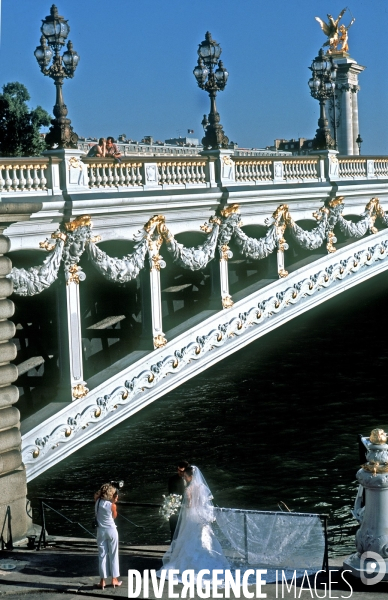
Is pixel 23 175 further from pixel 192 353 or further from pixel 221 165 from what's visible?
pixel 192 353

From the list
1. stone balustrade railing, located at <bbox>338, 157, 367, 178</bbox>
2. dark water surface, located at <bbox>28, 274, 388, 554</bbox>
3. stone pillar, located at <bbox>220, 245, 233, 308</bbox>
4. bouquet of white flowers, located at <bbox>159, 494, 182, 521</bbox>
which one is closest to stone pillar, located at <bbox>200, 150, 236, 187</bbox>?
stone pillar, located at <bbox>220, 245, 233, 308</bbox>

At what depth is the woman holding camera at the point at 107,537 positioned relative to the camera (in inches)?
526

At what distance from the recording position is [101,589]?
13.2 meters

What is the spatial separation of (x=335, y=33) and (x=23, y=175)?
2109 cm

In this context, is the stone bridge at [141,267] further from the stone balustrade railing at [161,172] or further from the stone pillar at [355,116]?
the stone pillar at [355,116]

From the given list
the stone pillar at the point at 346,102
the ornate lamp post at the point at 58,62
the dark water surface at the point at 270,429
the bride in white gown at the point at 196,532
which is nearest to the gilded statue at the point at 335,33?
the stone pillar at the point at 346,102

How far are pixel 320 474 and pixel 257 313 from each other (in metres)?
4.52

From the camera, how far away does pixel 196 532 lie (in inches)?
548

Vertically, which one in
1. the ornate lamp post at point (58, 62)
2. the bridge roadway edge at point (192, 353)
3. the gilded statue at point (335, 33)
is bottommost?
the bridge roadway edge at point (192, 353)

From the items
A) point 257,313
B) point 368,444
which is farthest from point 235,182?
point 368,444

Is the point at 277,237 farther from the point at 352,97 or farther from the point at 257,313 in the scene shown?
the point at 352,97

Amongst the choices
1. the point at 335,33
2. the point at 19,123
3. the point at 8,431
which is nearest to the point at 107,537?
the point at 8,431

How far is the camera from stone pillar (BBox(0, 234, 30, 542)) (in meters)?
15.6

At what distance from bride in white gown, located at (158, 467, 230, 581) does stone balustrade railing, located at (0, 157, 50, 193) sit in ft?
18.6
